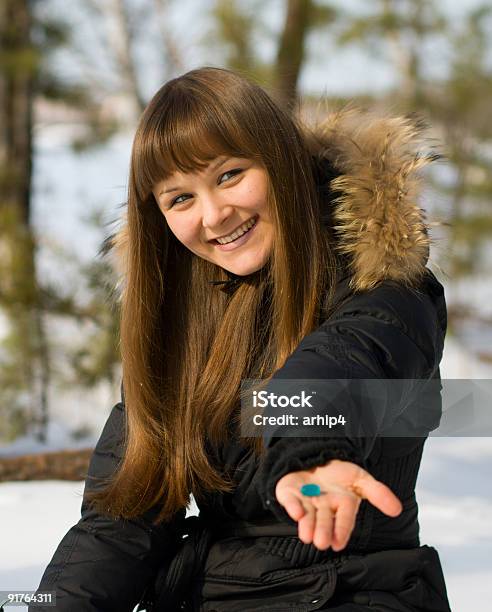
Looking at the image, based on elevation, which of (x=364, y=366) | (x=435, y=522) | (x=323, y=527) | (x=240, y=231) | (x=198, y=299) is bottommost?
(x=435, y=522)

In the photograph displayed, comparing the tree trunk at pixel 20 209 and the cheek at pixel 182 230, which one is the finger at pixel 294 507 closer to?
the cheek at pixel 182 230

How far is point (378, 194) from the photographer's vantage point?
1707 millimetres

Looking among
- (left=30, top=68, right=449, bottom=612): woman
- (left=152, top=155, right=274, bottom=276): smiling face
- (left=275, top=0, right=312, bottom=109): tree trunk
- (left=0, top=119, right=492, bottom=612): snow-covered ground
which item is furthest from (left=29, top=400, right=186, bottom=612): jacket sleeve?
(left=275, top=0, right=312, bottom=109): tree trunk

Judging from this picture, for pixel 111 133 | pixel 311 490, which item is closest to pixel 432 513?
pixel 311 490

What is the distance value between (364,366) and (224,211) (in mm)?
539

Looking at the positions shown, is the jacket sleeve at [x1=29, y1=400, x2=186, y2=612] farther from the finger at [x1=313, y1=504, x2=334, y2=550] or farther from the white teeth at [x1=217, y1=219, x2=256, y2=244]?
the finger at [x1=313, y1=504, x2=334, y2=550]

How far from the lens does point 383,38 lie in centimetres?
1043

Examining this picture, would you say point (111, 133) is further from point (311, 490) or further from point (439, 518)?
point (311, 490)

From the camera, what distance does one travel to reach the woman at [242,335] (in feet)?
5.37

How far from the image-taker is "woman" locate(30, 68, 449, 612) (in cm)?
164

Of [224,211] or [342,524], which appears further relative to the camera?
[224,211]

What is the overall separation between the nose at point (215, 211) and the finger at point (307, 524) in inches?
30.2

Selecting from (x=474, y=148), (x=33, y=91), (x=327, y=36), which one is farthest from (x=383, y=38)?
(x=33, y=91)

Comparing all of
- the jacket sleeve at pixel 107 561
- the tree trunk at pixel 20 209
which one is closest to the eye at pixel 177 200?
the jacket sleeve at pixel 107 561
